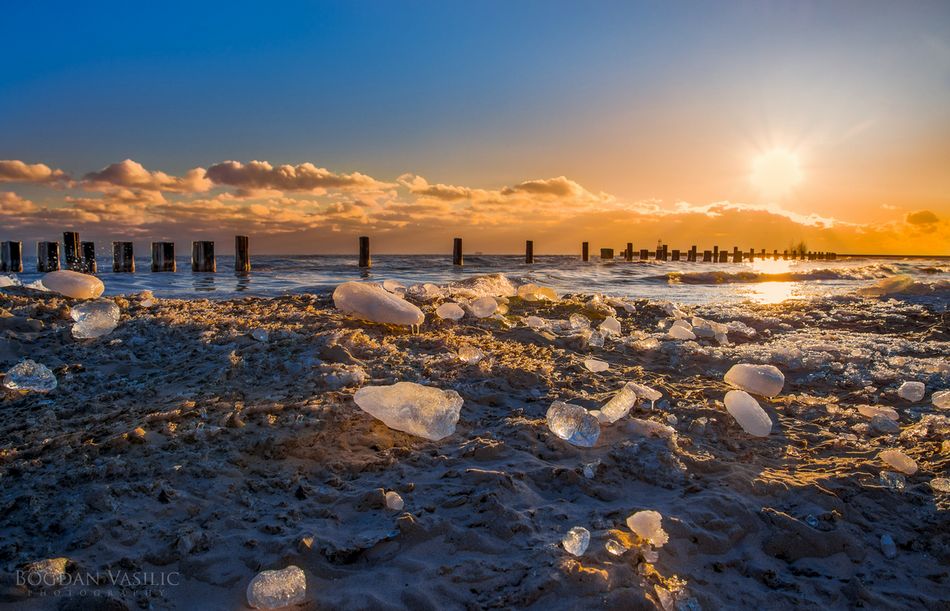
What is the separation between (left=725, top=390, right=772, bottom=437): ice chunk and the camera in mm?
2692

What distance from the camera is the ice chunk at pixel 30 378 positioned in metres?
2.92

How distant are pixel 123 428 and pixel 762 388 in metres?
3.45

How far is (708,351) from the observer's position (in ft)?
13.9

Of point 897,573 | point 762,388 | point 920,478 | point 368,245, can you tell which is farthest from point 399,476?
point 368,245

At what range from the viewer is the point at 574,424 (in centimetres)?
250

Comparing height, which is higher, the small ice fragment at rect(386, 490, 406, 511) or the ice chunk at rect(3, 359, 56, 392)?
the ice chunk at rect(3, 359, 56, 392)

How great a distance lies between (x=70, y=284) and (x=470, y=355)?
3.70 metres

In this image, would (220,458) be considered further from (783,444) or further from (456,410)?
(783,444)

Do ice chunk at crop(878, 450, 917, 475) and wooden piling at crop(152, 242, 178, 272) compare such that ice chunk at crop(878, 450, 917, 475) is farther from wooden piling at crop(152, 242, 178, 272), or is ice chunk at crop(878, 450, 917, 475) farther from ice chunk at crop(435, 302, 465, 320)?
wooden piling at crop(152, 242, 178, 272)

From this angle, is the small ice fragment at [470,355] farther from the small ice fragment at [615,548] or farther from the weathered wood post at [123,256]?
the weathered wood post at [123,256]

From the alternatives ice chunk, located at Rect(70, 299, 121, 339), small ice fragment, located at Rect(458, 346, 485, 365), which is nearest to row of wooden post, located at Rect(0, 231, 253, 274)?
ice chunk, located at Rect(70, 299, 121, 339)

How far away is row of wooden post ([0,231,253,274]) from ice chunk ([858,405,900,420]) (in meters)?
16.5

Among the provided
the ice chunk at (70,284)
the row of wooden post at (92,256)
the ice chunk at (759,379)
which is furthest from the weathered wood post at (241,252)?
the ice chunk at (759,379)

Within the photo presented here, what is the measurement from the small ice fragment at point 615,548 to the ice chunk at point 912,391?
103 inches
